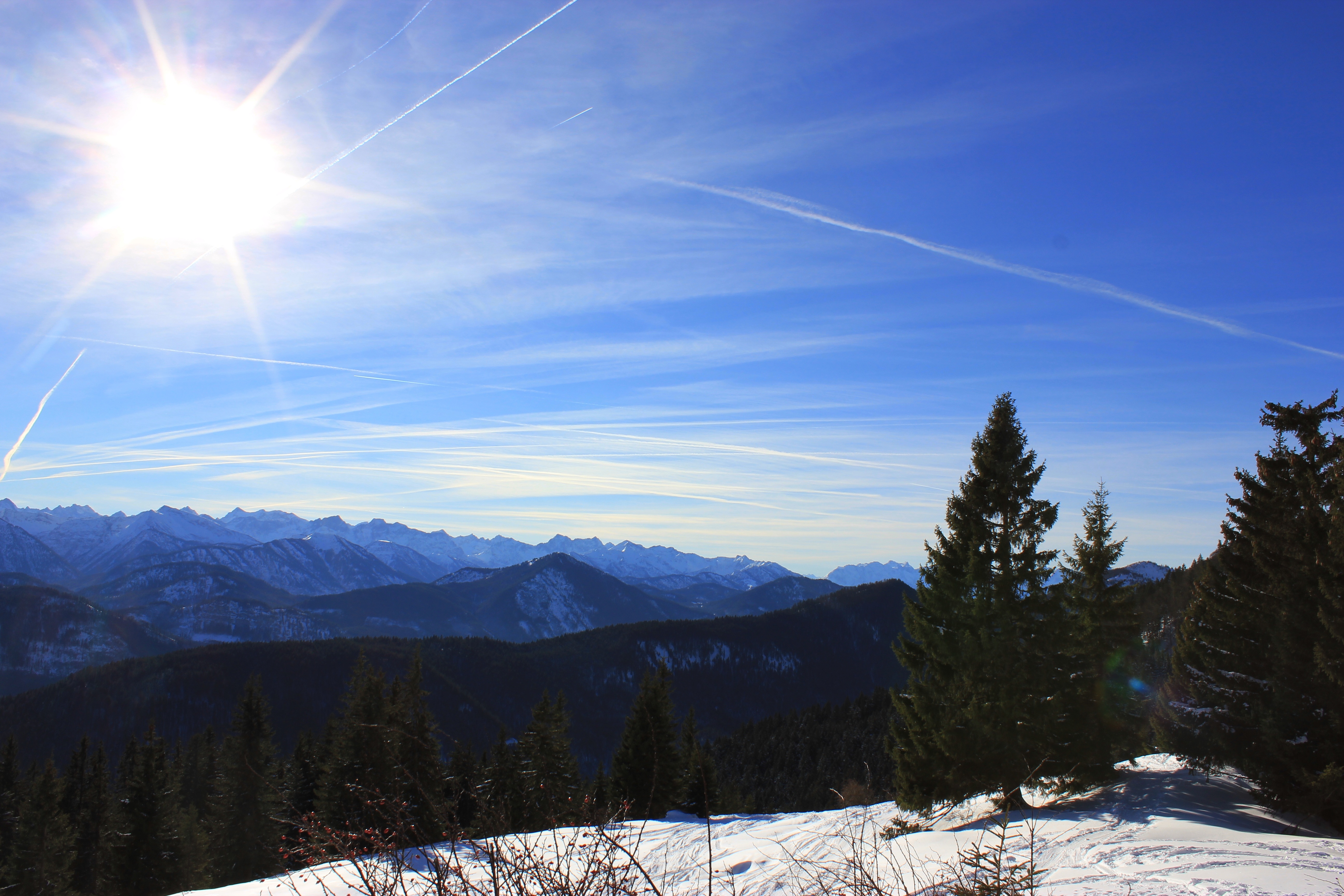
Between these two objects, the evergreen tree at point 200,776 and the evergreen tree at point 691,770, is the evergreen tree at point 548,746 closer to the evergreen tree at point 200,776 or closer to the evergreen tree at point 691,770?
the evergreen tree at point 691,770

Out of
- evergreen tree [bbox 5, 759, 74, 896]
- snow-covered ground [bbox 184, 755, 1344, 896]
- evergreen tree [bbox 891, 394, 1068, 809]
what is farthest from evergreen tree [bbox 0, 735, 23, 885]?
evergreen tree [bbox 891, 394, 1068, 809]

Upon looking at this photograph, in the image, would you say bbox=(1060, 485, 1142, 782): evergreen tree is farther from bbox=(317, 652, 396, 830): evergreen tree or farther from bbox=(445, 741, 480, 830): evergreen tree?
bbox=(317, 652, 396, 830): evergreen tree

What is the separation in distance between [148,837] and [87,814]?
1207 cm

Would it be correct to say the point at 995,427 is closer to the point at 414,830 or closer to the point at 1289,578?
the point at 1289,578

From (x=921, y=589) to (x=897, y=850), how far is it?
271 inches

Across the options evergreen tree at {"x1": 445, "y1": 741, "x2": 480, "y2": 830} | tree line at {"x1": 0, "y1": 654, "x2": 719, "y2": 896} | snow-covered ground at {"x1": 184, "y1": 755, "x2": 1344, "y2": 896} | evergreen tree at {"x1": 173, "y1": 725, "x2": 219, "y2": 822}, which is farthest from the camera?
evergreen tree at {"x1": 173, "y1": 725, "x2": 219, "y2": 822}

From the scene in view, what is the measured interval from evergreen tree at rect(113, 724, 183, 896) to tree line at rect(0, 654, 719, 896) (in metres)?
0.06

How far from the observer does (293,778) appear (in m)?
37.6

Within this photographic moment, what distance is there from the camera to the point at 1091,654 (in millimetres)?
20812

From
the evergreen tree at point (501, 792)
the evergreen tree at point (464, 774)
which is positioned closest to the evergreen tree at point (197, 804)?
the evergreen tree at point (464, 774)

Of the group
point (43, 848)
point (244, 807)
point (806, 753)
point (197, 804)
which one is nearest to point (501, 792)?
point (244, 807)

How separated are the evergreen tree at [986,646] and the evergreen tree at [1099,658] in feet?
1.72

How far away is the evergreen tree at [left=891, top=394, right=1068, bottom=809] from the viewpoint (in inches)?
653

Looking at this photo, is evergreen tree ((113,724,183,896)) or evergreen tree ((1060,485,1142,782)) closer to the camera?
evergreen tree ((1060,485,1142,782))
